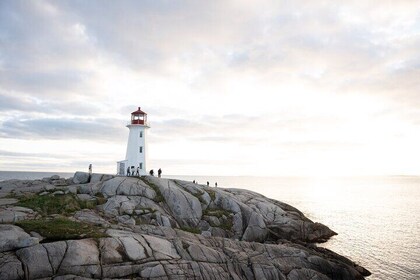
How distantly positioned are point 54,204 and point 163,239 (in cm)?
1624

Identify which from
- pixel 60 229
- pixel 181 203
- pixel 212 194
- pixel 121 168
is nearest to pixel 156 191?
pixel 181 203

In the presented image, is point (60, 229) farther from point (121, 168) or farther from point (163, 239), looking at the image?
point (121, 168)

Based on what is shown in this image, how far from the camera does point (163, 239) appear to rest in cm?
2634

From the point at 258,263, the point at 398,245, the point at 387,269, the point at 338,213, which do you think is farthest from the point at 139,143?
the point at 338,213

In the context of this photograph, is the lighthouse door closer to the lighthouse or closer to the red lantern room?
the lighthouse

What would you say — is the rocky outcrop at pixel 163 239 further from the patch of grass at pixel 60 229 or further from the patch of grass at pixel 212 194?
the patch of grass at pixel 60 229

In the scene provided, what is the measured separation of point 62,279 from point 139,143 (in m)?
38.9

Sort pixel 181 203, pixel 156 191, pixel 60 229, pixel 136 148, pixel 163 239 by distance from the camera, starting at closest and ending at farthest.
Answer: pixel 60 229 → pixel 163 239 → pixel 181 203 → pixel 156 191 → pixel 136 148

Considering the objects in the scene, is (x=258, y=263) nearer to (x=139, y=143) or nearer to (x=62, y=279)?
(x=62, y=279)

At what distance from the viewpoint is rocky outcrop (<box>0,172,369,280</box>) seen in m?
Answer: 20.9

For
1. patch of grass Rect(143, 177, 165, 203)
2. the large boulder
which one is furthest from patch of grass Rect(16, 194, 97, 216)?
the large boulder

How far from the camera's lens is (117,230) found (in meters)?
26.4

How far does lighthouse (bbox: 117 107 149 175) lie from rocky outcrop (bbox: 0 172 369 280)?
10516 millimetres

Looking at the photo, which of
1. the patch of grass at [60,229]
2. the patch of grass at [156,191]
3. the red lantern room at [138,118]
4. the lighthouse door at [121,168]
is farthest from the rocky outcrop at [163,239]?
the red lantern room at [138,118]
